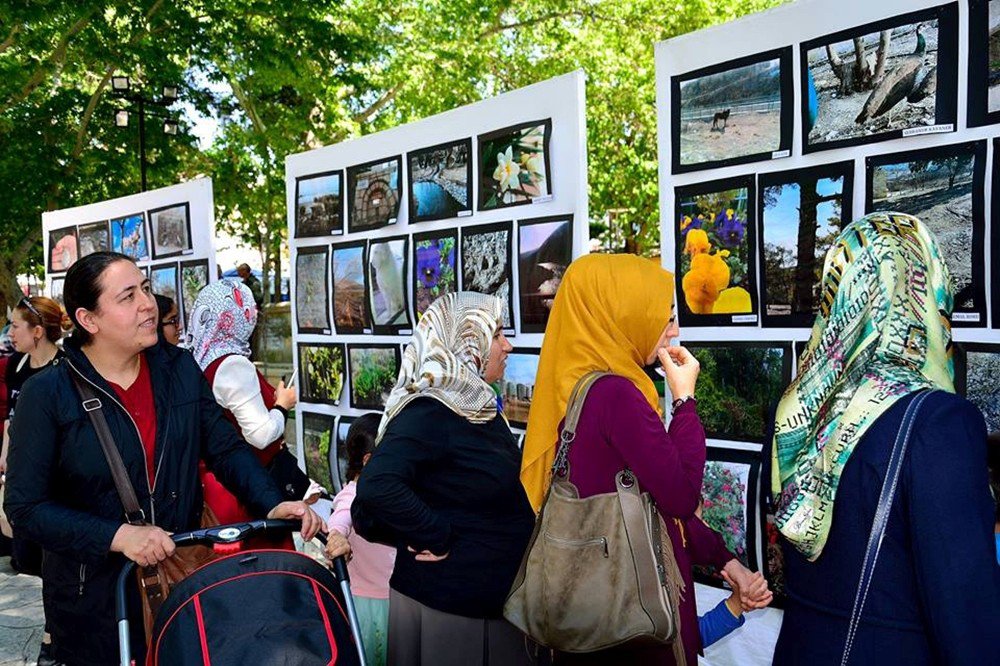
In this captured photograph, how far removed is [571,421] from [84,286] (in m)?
1.50

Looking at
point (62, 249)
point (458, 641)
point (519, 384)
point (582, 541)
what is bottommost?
point (458, 641)

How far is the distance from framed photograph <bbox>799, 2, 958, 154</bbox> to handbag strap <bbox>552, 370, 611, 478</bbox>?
1155 mm

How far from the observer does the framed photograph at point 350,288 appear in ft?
16.0

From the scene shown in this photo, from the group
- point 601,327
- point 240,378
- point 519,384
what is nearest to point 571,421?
point 601,327

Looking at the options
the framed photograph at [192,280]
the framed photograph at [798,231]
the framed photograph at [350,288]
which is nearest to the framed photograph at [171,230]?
the framed photograph at [192,280]

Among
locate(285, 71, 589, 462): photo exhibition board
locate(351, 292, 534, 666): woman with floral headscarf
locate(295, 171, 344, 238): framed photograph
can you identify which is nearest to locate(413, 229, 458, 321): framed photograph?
locate(285, 71, 589, 462): photo exhibition board

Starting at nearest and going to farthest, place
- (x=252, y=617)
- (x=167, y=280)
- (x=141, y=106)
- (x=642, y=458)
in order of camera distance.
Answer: (x=252, y=617) → (x=642, y=458) → (x=167, y=280) → (x=141, y=106)

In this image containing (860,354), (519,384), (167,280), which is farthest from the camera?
(167,280)

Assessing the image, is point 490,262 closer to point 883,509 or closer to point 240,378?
point 240,378

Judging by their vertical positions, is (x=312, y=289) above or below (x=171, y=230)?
below

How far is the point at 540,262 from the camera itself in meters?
3.80

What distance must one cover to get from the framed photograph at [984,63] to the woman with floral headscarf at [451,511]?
1607 millimetres

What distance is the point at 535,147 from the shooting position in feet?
12.4

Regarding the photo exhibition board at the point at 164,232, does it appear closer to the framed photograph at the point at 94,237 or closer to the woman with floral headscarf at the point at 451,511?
the framed photograph at the point at 94,237
